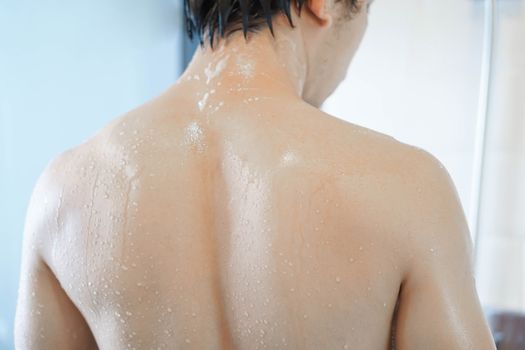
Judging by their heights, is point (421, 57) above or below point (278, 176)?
above

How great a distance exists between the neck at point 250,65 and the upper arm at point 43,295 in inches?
8.2

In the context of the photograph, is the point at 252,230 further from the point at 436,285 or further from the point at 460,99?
the point at 460,99

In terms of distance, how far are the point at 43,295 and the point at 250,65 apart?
0.37 m

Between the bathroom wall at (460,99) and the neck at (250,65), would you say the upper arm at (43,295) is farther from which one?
the bathroom wall at (460,99)

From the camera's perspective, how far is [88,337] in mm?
680

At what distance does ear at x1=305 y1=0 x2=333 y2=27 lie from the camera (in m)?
0.66

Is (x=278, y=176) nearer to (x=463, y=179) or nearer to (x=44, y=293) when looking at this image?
(x=44, y=293)

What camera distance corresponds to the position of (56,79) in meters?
1.32

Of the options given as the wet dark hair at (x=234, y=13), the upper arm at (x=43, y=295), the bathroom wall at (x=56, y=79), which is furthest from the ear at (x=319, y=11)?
the bathroom wall at (x=56, y=79)

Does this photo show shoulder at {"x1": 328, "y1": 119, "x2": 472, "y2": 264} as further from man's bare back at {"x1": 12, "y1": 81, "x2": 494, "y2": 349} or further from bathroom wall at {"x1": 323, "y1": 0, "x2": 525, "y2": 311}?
bathroom wall at {"x1": 323, "y1": 0, "x2": 525, "y2": 311}

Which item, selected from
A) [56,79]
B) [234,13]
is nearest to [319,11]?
[234,13]

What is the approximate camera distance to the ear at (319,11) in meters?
0.66

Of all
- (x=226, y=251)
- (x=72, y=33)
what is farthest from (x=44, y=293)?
(x=72, y=33)

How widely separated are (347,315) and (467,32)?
111 cm
